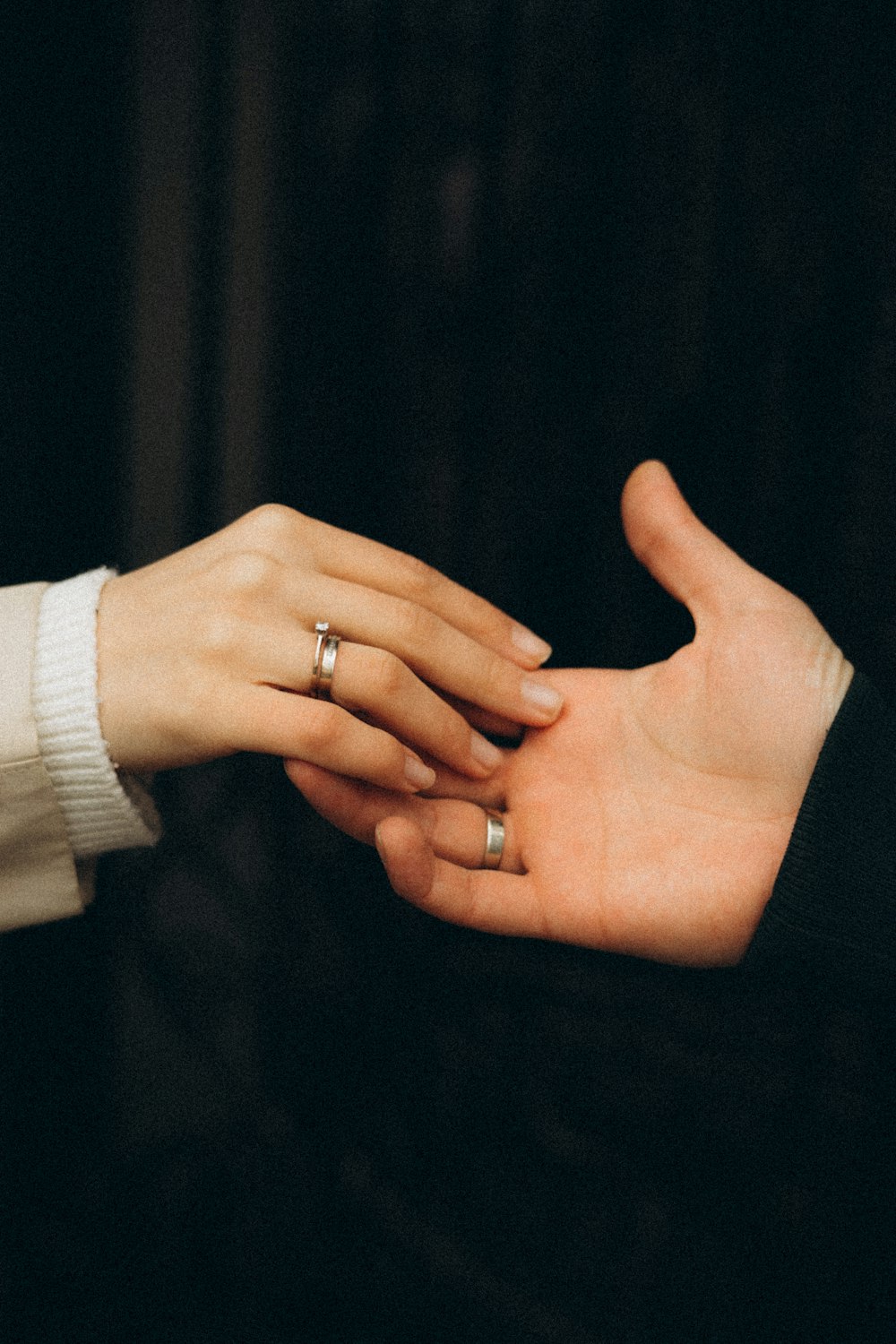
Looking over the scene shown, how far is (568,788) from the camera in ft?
2.66

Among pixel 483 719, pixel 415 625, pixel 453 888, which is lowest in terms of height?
pixel 453 888

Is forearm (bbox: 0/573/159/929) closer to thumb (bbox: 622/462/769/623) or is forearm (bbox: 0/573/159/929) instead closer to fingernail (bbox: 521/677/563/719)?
fingernail (bbox: 521/677/563/719)

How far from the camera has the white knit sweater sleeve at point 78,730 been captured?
69 cm

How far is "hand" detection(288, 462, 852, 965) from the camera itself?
29.8 inches

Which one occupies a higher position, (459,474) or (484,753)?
(459,474)

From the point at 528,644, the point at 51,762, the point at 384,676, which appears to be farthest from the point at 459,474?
the point at 51,762

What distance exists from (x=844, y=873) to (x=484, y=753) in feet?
1.04

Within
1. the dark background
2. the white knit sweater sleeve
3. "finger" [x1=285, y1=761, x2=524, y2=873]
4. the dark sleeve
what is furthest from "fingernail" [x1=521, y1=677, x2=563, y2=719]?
the dark background

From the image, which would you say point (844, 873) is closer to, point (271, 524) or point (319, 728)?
point (319, 728)

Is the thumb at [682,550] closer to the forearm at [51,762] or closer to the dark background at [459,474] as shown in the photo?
the dark background at [459,474]

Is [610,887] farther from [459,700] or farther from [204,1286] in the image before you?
[204,1286]

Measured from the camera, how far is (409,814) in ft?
2.50

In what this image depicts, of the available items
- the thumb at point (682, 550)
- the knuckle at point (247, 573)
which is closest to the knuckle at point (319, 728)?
the knuckle at point (247, 573)

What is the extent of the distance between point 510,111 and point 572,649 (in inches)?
29.0
